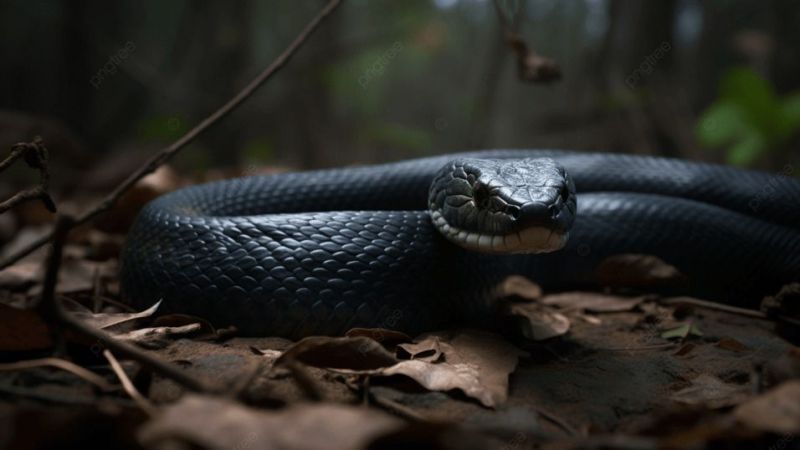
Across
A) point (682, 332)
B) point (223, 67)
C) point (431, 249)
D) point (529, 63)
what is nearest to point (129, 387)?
point (431, 249)

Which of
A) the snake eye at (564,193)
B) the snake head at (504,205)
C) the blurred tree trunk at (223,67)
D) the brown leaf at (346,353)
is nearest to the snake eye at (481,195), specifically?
the snake head at (504,205)

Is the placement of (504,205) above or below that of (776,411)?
above

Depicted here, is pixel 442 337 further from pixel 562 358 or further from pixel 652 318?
pixel 652 318

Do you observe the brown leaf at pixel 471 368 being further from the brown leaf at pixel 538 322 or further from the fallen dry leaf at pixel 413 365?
the brown leaf at pixel 538 322

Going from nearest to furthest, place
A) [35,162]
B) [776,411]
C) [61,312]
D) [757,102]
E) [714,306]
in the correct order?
1. [776,411]
2. [61,312]
3. [35,162]
4. [714,306]
5. [757,102]

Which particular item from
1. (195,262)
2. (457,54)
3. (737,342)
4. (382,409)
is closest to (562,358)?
(737,342)

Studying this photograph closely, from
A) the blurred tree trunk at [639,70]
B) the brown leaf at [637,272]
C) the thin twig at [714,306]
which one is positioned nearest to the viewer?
the thin twig at [714,306]

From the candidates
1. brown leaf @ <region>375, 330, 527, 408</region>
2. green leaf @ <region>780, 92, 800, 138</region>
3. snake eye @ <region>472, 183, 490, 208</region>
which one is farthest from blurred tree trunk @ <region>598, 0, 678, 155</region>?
brown leaf @ <region>375, 330, 527, 408</region>

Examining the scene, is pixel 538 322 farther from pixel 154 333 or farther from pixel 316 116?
pixel 316 116
